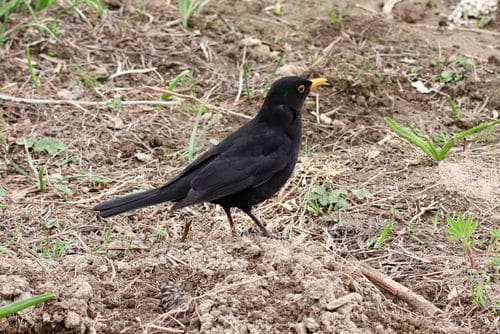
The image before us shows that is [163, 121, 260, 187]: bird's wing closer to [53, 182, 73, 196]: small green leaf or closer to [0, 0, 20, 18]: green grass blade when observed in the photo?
[53, 182, 73, 196]: small green leaf

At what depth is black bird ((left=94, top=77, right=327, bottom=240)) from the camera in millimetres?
4441

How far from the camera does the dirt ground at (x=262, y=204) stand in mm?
3578

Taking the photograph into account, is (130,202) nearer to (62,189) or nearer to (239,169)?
(239,169)

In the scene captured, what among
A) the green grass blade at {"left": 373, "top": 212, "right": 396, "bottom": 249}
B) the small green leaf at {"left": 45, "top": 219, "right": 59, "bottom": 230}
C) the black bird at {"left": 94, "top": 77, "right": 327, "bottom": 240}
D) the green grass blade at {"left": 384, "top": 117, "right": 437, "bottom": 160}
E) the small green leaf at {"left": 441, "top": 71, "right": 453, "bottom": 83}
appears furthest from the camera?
the small green leaf at {"left": 441, "top": 71, "right": 453, "bottom": 83}

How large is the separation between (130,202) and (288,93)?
1.22m

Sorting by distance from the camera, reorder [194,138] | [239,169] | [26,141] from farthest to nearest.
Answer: [26,141], [194,138], [239,169]

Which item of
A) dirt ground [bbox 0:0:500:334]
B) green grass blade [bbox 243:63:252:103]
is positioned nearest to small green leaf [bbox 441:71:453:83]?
dirt ground [bbox 0:0:500:334]

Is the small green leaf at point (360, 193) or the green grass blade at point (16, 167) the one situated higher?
the small green leaf at point (360, 193)

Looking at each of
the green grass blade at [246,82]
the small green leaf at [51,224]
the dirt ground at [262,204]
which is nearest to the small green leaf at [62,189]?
the dirt ground at [262,204]

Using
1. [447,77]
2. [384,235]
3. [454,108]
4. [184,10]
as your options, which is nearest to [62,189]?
[384,235]

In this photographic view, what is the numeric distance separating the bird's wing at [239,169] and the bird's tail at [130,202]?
0.14 m

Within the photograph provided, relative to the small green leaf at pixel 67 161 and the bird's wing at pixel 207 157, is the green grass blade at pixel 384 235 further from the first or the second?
the small green leaf at pixel 67 161

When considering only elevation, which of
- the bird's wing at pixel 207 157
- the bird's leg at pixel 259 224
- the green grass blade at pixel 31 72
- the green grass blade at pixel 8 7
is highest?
the bird's wing at pixel 207 157

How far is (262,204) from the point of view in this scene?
17.3 feet
